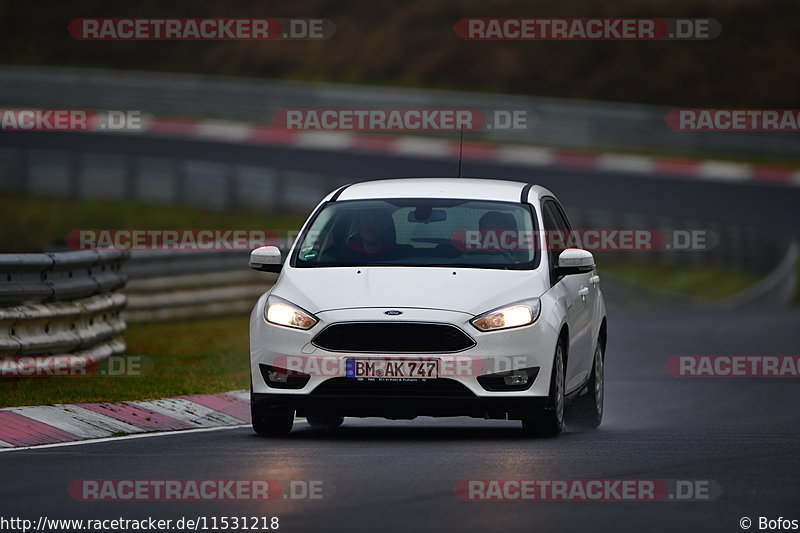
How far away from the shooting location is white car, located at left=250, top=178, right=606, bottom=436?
35.1 ft

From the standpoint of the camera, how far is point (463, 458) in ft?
32.2

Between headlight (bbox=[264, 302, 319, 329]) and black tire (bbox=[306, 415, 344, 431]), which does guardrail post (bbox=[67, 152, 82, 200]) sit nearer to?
black tire (bbox=[306, 415, 344, 431])

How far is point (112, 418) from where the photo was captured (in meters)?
11.6

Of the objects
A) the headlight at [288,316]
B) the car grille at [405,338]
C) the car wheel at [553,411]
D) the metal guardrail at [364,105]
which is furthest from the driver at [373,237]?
the metal guardrail at [364,105]

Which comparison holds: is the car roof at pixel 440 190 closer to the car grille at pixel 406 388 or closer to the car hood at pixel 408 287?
the car hood at pixel 408 287

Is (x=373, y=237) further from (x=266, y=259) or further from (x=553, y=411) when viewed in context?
(x=553, y=411)

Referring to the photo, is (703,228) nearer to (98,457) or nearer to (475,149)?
(475,149)

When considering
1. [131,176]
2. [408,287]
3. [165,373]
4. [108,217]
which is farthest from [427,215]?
[131,176]

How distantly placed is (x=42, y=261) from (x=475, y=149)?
92.6 ft

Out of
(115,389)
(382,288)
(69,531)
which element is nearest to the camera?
(69,531)

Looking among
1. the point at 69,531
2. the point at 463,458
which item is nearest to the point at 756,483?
the point at 463,458

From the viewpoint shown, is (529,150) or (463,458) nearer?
(463,458)

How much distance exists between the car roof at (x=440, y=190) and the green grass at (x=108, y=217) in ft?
73.3

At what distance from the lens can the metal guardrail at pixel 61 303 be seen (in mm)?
12992
